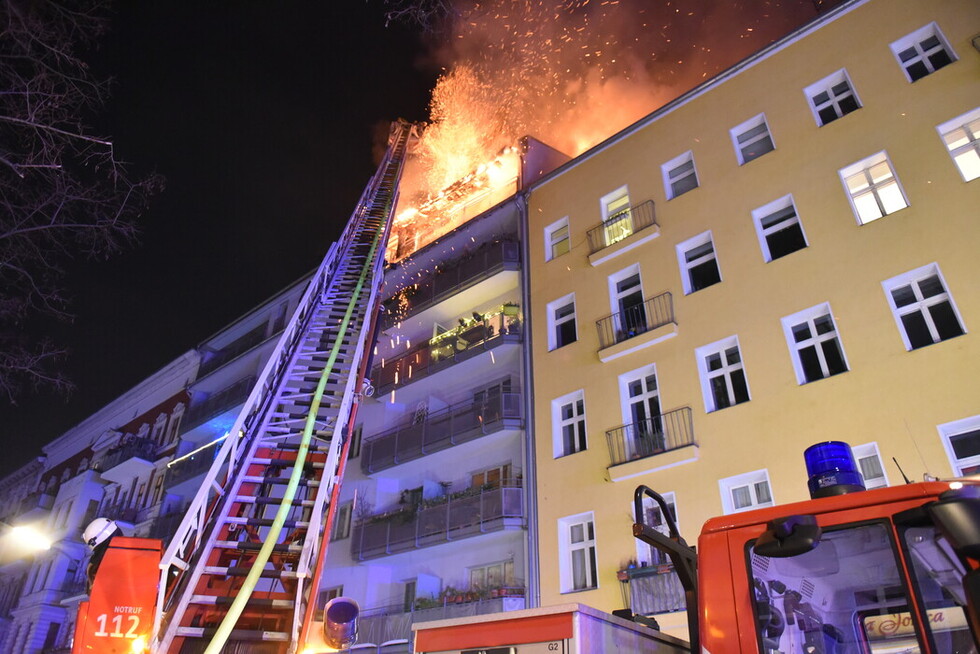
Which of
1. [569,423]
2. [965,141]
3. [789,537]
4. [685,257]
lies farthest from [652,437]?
[789,537]

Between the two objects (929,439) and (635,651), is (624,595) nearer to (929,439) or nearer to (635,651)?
(929,439)

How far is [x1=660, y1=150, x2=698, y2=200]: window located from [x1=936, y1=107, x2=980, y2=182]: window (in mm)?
5433

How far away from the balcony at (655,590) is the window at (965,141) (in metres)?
9.02

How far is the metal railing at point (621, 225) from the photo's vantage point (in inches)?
669

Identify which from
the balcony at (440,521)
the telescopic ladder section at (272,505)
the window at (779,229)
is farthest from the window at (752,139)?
the balcony at (440,521)

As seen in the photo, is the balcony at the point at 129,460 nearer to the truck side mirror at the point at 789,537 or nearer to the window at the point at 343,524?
the window at the point at 343,524

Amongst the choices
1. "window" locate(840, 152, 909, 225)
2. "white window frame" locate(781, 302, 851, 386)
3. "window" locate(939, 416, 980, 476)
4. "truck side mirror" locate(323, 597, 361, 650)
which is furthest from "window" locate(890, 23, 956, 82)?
"truck side mirror" locate(323, 597, 361, 650)

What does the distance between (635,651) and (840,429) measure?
29.2 ft

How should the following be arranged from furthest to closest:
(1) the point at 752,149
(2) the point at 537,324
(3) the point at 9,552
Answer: (3) the point at 9,552, (2) the point at 537,324, (1) the point at 752,149

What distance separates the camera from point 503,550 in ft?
55.7

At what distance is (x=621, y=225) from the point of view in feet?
58.4

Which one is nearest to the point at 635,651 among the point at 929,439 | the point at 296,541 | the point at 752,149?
the point at 296,541

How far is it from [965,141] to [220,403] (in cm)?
2609

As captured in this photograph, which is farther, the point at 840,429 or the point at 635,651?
the point at 840,429
